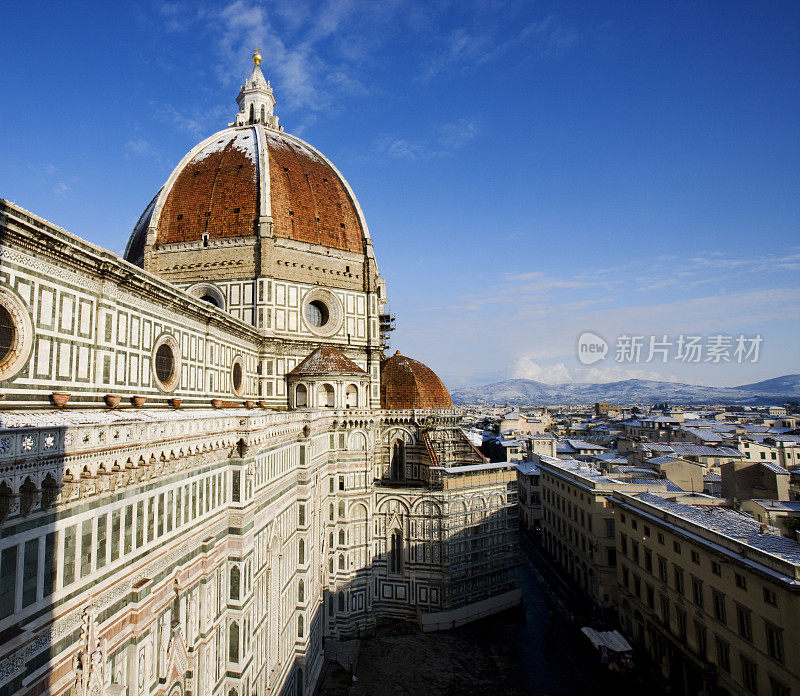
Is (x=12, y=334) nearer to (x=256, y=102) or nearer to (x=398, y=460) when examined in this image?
(x=398, y=460)

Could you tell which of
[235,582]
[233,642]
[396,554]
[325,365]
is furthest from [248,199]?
[233,642]

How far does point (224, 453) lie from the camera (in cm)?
1485

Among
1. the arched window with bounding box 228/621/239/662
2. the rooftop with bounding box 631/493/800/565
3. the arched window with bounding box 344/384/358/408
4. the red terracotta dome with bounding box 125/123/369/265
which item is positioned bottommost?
the arched window with bounding box 228/621/239/662

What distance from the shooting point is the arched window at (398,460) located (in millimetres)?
35188

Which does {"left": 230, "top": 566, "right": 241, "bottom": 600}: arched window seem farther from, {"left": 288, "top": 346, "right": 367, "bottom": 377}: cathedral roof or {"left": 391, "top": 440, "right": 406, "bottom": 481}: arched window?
{"left": 391, "top": 440, "right": 406, "bottom": 481}: arched window

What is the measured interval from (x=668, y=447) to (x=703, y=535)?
3306cm

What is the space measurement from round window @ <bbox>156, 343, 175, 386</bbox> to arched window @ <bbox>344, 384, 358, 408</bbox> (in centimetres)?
1349

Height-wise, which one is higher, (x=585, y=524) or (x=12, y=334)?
(x=12, y=334)

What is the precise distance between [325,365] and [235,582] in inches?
690

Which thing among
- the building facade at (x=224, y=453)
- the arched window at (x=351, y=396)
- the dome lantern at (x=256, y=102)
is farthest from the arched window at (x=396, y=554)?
the dome lantern at (x=256, y=102)

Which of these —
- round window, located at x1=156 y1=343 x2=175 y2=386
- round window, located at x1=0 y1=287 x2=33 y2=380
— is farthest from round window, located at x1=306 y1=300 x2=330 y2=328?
round window, located at x1=0 y1=287 x2=33 y2=380

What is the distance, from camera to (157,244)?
33.5m

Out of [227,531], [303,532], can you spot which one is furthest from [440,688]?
[227,531]

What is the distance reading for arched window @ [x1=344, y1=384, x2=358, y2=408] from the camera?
1253 inches
